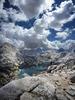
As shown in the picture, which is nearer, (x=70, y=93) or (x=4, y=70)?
(x=70, y=93)

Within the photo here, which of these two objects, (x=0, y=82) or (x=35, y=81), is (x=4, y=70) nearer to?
(x=0, y=82)

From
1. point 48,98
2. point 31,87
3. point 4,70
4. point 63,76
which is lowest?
point 48,98

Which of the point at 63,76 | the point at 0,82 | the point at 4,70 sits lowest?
the point at 63,76

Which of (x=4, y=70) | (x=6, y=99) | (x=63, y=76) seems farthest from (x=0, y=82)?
(x=6, y=99)

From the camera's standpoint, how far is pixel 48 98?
56.9ft

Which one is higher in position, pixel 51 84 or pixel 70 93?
pixel 51 84

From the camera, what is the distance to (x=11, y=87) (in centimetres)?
1800

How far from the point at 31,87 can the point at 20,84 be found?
1141 millimetres

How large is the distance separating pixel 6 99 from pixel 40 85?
11.9 ft

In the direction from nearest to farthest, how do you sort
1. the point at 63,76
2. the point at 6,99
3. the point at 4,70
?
the point at 6,99 < the point at 63,76 < the point at 4,70

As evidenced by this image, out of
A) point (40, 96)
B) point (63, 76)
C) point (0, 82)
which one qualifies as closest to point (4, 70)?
point (0, 82)

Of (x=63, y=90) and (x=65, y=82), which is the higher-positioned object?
(x=65, y=82)

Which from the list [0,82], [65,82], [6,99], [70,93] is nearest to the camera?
[6,99]

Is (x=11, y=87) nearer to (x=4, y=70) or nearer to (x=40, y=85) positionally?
(x=40, y=85)
